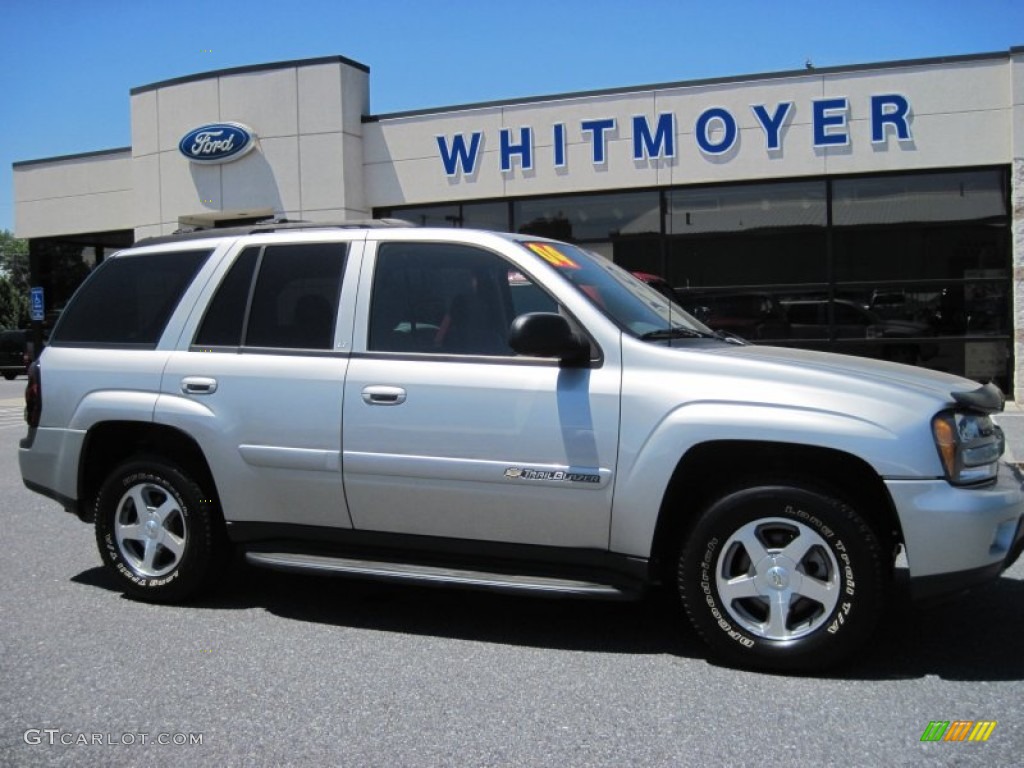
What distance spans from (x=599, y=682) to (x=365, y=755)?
3.55 ft

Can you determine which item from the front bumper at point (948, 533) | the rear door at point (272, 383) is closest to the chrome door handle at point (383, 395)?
the rear door at point (272, 383)

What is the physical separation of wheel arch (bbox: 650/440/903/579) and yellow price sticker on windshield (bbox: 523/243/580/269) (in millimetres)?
1153

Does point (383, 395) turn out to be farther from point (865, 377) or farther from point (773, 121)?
point (773, 121)

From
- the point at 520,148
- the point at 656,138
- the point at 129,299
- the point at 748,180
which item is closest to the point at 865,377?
the point at 129,299

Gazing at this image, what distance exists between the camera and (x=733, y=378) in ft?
13.3

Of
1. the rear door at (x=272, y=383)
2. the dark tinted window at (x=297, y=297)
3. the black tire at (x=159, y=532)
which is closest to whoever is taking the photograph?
the rear door at (x=272, y=383)

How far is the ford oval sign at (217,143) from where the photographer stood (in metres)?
18.3

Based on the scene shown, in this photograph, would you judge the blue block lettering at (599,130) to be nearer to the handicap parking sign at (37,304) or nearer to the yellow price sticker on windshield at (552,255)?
the yellow price sticker on windshield at (552,255)

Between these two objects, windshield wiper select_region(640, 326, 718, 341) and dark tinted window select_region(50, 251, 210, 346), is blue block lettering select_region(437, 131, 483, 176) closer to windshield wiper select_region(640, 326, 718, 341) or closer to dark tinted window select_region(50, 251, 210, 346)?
dark tinted window select_region(50, 251, 210, 346)

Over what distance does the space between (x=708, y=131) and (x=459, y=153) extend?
14.2 feet

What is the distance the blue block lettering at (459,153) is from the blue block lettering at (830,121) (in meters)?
5.60

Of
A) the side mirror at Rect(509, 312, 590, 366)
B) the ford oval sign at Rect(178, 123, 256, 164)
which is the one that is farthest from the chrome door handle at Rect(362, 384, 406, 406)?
the ford oval sign at Rect(178, 123, 256, 164)

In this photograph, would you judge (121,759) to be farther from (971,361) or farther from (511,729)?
(971,361)
